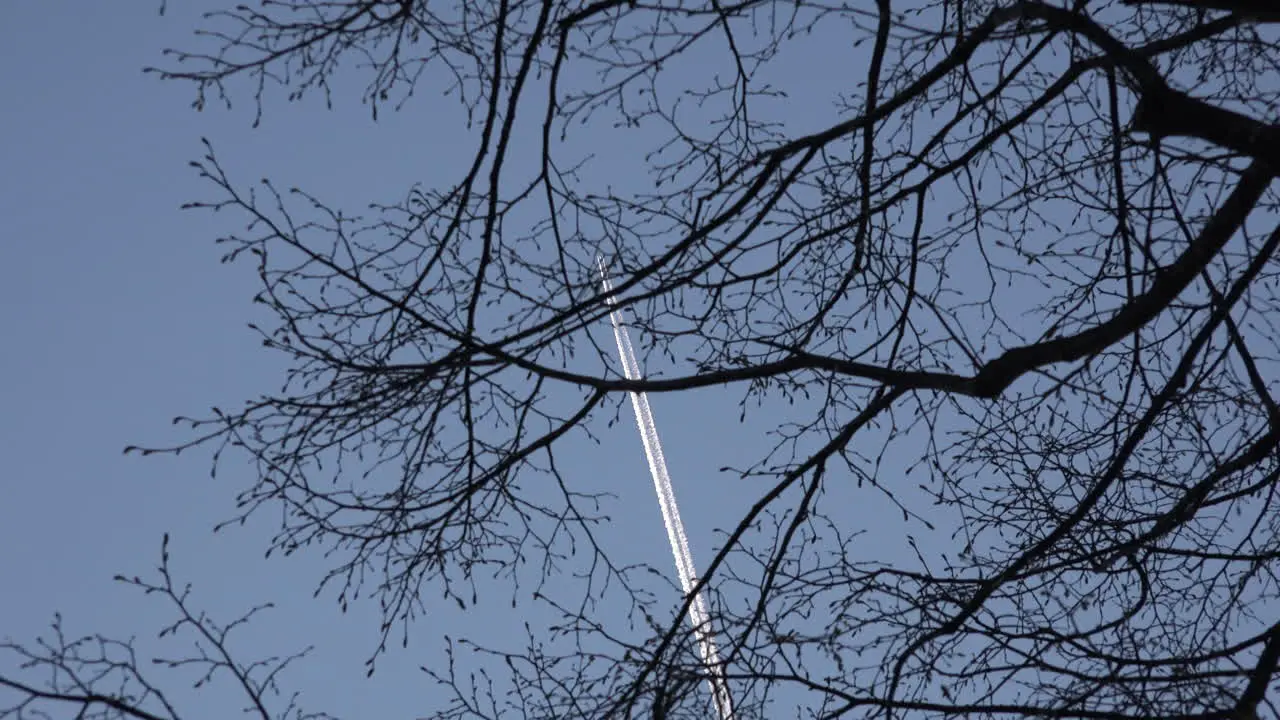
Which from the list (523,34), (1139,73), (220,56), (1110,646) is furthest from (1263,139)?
(220,56)

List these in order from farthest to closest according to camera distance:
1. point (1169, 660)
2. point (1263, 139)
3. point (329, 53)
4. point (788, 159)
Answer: point (788, 159), point (329, 53), point (1169, 660), point (1263, 139)

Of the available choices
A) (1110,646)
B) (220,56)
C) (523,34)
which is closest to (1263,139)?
(1110,646)

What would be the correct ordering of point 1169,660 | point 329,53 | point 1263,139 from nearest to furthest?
1. point 1263,139
2. point 1169,660
3. point 329,53

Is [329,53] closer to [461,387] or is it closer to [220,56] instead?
[220,56]

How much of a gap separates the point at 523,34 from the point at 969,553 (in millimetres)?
2245

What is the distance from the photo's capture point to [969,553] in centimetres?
448

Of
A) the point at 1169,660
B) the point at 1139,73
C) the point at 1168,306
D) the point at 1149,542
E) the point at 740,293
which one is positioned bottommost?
the point at 1169,660

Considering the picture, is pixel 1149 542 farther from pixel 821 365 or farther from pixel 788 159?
pixel 788 159

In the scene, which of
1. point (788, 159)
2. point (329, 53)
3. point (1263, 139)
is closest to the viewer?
point (1263, 139)

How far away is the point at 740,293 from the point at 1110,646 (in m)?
1.67

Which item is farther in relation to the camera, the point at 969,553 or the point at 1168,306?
the point at 969,553

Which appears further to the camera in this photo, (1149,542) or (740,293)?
(740,293)

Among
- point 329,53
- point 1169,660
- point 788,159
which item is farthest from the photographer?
point 788,159

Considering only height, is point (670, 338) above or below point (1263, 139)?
above
